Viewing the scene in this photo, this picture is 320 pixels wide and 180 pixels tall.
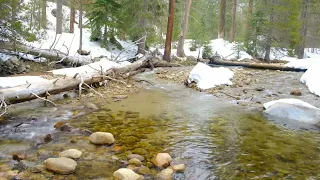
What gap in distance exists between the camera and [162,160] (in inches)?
170

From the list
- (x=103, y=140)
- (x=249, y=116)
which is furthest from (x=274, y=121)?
(x=103, y=140)

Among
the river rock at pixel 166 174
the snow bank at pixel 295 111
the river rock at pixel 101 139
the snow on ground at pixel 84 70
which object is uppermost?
the snow on ground at pixel 84 70

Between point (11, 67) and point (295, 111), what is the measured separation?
377 inches

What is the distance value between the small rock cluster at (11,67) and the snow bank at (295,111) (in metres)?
8.86

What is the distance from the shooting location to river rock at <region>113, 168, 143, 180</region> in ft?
12.2

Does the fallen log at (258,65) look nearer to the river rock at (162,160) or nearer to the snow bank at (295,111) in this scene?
the snow bank at (295,111)

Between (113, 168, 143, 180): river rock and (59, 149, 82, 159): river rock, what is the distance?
0.90m

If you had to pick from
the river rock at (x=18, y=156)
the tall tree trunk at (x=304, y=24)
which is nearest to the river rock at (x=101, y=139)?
the river rock at (x=18, y=156)

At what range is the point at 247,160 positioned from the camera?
14.9 ft

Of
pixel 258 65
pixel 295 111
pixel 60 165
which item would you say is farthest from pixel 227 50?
pixel 60 165

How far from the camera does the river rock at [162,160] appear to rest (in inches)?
168

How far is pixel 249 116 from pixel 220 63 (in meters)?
10.8

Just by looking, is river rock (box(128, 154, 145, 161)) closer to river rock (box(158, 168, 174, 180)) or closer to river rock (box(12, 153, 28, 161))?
river rock (box(158, 168, 174, 180))

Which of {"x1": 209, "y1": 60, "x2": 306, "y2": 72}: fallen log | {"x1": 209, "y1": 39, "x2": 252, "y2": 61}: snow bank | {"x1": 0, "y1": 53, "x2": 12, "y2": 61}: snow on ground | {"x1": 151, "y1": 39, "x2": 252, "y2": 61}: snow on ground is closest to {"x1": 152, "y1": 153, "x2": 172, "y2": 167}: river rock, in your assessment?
{"x1": 0, "y1": 53, "x2": 12, "y2": 61}: snow on ground
